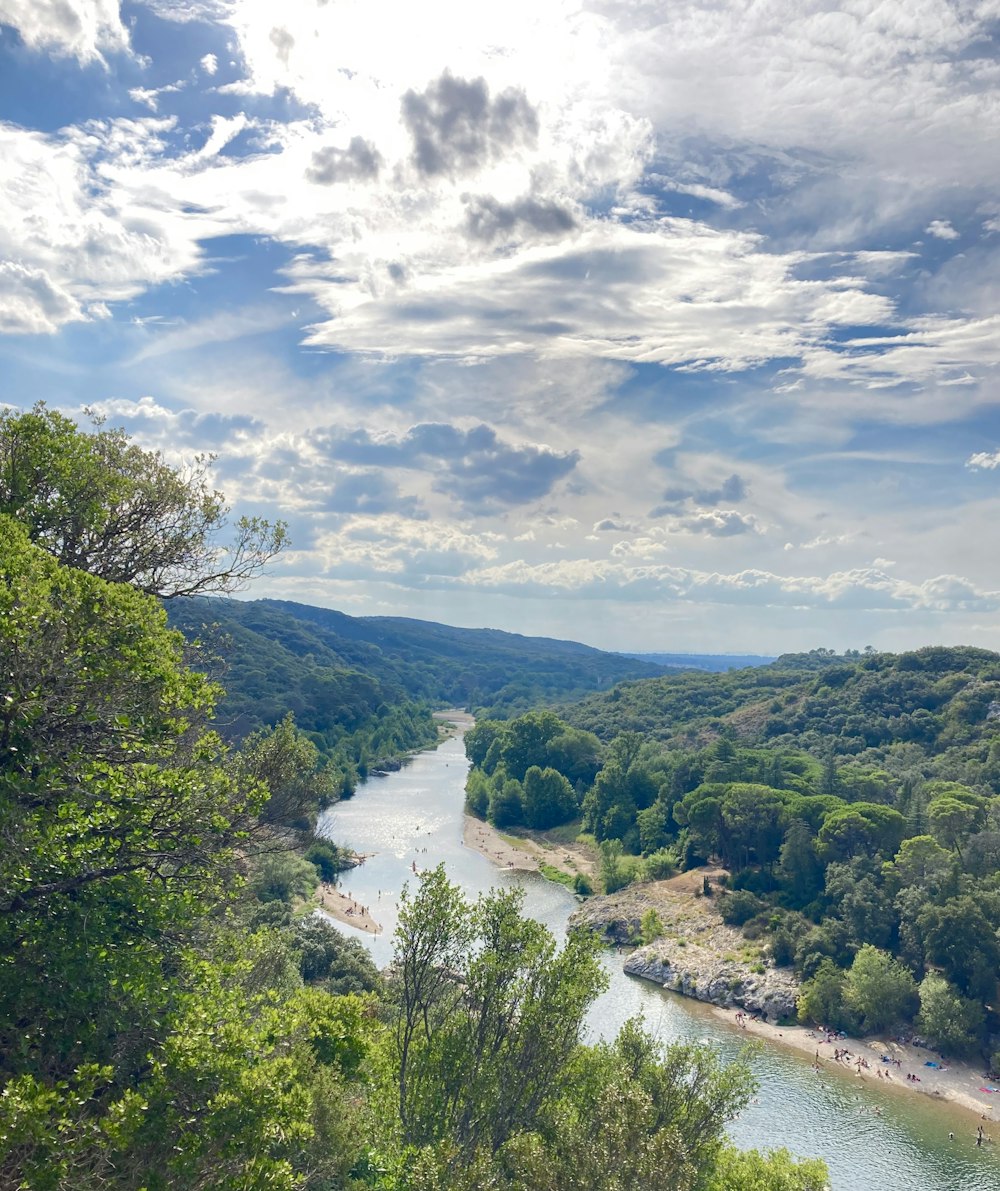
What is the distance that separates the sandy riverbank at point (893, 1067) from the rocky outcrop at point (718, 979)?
2274 mm

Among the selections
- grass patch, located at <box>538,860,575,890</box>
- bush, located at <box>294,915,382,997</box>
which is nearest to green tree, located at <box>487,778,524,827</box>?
grass patch, located at <box>538,860,575,890</box>

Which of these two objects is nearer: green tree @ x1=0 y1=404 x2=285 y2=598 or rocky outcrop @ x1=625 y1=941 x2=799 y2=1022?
green tree @ x1=0 y1=404 x2=285 y2=598

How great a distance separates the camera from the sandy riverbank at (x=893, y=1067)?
55781 millimetres

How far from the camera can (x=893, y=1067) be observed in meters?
59.7

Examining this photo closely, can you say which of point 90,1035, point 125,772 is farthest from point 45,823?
point 90,1035

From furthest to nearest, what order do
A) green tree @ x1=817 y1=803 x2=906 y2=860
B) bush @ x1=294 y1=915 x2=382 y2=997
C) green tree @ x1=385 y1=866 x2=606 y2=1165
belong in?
green tree @ x1=817 y1=803 x2=906 y2=860 < bush @ x1=294 y1=915 x2=382 y2=997 < green tree @ x1=385 y1=866 x2=606 y2=1165

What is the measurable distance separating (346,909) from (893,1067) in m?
50.8

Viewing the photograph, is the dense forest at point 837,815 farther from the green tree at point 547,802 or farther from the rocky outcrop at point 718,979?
the rocky outcrop at point 718,979

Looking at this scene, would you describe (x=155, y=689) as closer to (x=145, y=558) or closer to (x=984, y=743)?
(x=145, y=558)

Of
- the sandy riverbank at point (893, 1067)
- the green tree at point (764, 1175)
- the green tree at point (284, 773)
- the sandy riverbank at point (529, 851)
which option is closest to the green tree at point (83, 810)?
the green tree at point (284, 773)

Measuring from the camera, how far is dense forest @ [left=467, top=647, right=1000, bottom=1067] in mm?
64812

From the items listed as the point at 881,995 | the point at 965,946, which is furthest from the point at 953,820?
the point at 881,995

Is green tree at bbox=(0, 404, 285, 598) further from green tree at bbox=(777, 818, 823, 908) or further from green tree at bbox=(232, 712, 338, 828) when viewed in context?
green tree at bbox=(777, 818, 823, 908)

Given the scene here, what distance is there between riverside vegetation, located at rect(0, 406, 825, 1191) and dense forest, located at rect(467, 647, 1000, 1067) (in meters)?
43.5
